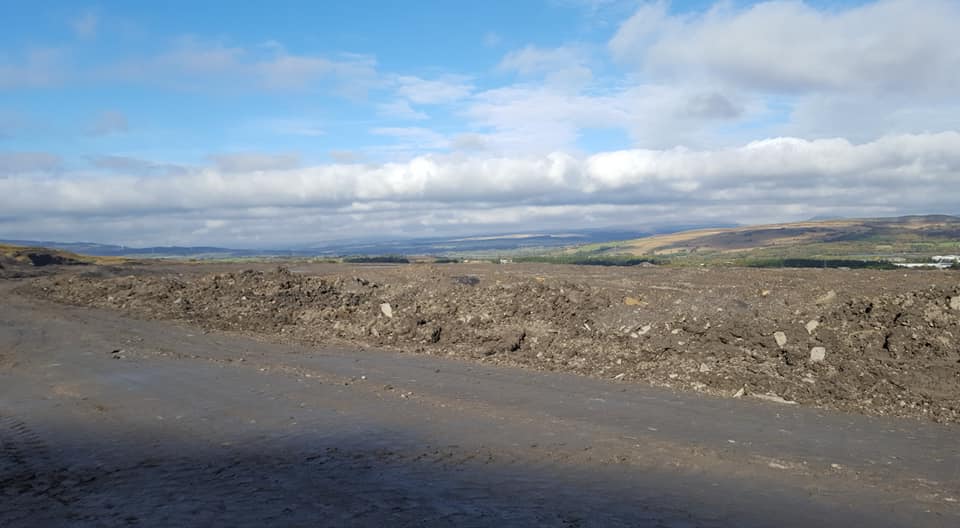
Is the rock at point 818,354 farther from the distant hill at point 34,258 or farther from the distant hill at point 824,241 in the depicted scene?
the distant hill at point 824,241

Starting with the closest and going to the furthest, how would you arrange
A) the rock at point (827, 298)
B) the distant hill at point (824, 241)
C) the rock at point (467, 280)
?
the rock at point (827, 298), the rock at point (467, 280), the distant hill at point (824, 241)

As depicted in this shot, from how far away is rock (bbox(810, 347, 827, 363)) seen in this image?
13.0 m

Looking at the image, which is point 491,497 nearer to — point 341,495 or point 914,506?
point 341,495

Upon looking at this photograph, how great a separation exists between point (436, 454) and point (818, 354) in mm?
8384

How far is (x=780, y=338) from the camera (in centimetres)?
1428

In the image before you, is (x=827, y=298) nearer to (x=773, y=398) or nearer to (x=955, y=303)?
(x=955, y=303)

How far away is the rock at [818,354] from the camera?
13.0m

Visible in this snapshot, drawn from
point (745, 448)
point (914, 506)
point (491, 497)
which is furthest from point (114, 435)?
point (914, 506)

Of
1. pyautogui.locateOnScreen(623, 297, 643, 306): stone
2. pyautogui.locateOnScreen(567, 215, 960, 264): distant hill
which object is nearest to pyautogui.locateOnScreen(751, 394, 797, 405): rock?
pyautogui.locateOnScreen(623, 297, 643, 306): stone

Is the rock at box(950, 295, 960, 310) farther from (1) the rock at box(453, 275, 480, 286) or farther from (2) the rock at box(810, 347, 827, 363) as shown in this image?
(1) the rock at box(453, 275, 480, 286)

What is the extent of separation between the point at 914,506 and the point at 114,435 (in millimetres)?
10186

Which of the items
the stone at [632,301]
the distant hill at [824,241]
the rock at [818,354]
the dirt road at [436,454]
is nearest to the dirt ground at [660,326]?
the rock at [818,354]

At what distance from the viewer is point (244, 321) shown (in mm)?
21484

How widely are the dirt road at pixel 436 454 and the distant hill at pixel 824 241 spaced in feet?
180
